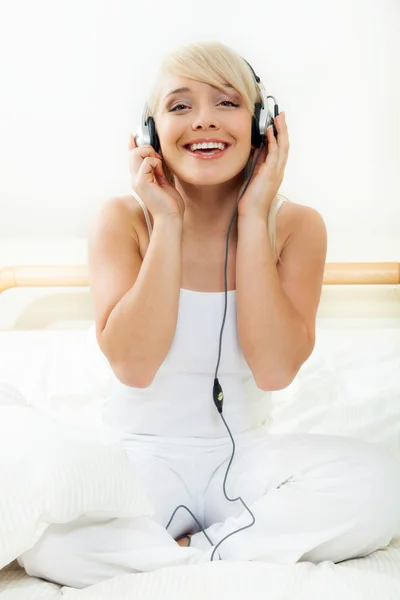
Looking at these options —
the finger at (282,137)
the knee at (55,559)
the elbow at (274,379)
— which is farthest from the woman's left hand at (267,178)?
the knee at (55,559)

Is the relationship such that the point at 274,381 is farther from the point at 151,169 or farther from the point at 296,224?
the point at 151,169

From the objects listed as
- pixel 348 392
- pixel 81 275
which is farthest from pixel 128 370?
pixel 81 275

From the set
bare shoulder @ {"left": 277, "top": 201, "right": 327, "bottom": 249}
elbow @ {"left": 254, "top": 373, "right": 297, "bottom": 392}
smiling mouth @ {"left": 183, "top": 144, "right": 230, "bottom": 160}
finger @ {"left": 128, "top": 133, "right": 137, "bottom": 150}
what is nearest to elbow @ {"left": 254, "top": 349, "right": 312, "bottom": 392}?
elbow @ {"left": 254, "top": 373, "right": 297, "bottom": 392}

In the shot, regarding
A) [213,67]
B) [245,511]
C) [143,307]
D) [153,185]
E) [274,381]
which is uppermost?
[213,67]

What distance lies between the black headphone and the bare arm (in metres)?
0.16

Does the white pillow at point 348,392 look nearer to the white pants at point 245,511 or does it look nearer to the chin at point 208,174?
the white pants at point 245,511

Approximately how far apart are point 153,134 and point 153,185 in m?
0.10

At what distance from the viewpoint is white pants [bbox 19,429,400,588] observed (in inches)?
32.5

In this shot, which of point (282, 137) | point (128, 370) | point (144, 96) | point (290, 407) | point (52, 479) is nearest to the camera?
point (52, 479)

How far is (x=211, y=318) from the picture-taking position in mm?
1114

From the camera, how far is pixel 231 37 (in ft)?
6.42

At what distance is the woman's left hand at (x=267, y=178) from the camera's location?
1124 mm

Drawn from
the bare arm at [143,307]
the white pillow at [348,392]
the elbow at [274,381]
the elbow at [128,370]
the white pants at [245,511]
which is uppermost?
the bare arm at [143,307]

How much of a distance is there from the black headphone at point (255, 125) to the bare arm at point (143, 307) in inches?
6.2
